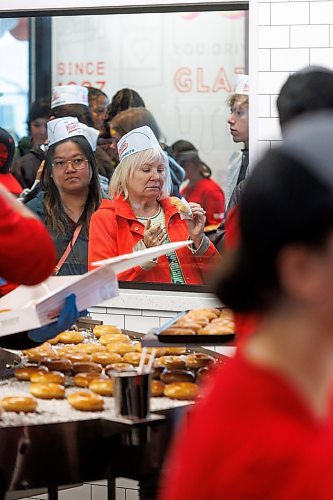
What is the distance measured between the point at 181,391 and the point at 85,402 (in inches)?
10.8

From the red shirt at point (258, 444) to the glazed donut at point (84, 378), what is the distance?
73.0 inches

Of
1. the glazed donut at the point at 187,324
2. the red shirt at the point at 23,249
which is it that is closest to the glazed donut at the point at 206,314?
the glazed donut at the point at 187,324

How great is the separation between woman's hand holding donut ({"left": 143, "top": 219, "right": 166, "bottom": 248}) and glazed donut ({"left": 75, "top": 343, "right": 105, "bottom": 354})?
5.64 ft

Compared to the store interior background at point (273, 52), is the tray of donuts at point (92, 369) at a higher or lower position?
lower

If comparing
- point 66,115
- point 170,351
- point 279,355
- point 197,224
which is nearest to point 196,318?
point 170,351

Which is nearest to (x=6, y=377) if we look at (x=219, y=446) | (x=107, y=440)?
(x=107, y=440)

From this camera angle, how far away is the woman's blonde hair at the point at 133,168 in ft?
16.7

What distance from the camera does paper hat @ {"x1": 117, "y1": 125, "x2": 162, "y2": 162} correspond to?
5094 mm

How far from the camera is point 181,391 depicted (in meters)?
2.72

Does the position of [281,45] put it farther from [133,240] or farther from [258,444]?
[258,444]

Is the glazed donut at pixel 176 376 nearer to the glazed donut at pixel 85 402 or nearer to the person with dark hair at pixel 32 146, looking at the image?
the glazed donut at pixel 85 402

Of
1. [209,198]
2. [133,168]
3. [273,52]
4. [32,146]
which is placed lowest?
[209,198]

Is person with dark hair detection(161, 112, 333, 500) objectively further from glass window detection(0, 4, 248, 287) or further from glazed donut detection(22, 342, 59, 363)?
glass window detection(0, 4, 248, 287)

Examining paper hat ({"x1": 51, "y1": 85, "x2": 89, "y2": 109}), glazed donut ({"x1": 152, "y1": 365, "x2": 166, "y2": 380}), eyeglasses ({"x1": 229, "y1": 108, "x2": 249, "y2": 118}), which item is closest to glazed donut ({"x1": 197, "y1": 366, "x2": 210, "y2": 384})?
glazed donut ({"x1": 152, "y1": 365, "x2": 166, "y2": 380})
